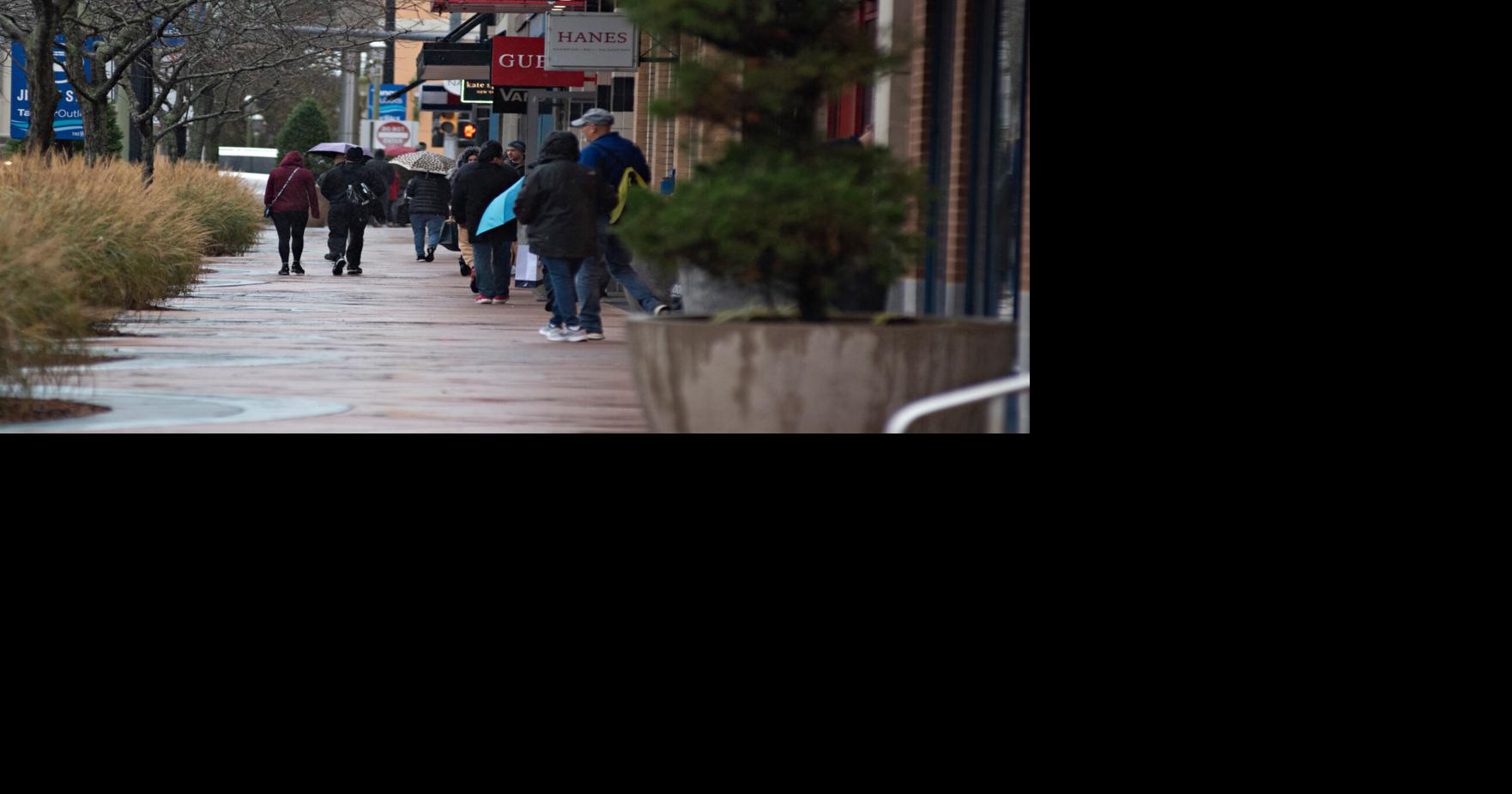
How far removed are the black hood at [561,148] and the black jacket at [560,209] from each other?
16 millimetres

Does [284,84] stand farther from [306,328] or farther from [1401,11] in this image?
[1401,11]

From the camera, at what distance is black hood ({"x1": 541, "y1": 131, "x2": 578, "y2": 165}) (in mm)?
14070

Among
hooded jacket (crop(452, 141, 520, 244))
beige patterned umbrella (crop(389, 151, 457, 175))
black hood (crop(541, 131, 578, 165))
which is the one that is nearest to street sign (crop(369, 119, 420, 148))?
beige patterned umbrella (crop(389, 151, 457, 175))

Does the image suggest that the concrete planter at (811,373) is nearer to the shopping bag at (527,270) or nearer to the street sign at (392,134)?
the shopping bag at (527,270)

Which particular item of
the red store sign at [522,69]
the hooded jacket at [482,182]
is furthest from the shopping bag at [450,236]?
the hooded jacket at [482,182]

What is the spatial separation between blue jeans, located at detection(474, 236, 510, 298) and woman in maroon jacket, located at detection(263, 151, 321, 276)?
4719 millimetres

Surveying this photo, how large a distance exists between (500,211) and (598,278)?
3888 mm

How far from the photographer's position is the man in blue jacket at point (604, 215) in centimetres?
1427

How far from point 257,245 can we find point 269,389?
22.8 metres

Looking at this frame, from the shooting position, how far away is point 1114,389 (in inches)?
337

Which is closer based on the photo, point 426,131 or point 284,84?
Result: point 284,84

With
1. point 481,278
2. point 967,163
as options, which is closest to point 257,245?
point 481,278

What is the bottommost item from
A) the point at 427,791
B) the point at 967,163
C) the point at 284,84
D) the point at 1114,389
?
the point at 427,791

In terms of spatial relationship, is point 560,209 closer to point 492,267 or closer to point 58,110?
point 492,267
